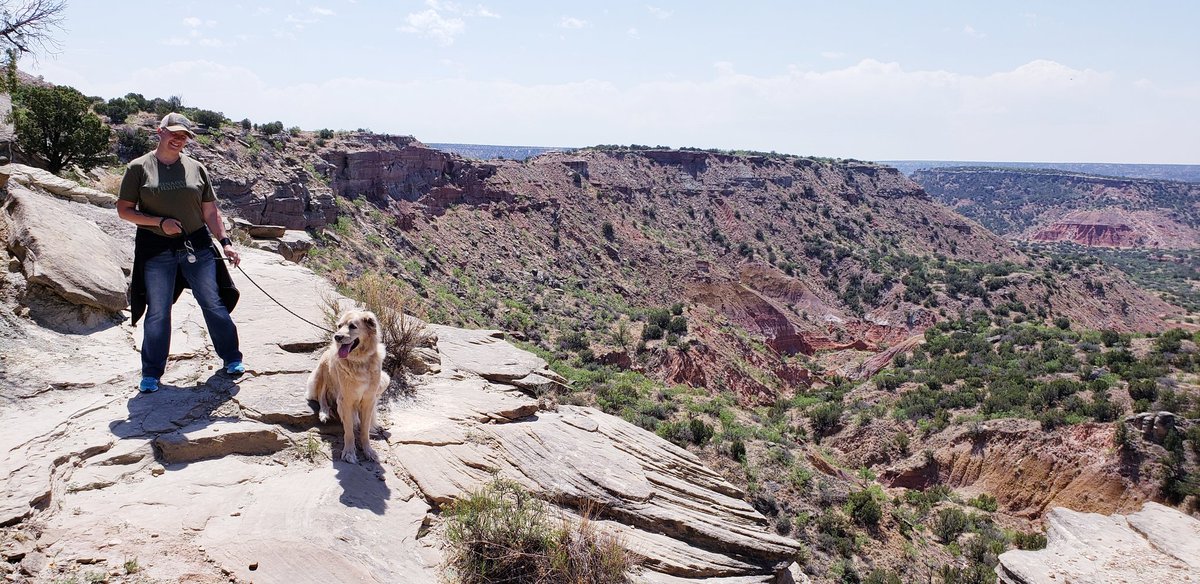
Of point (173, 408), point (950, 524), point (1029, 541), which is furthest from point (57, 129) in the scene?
point (1029, 541)

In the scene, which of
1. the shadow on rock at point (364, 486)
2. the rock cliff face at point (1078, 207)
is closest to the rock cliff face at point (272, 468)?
the shadow on rock at point (364, 486)

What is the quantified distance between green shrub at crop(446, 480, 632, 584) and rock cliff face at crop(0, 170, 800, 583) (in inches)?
9.0

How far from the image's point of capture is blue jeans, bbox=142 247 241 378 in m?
5.14

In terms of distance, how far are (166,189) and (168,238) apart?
1.39 ft

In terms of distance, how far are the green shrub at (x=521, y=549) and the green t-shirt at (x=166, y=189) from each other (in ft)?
10.3

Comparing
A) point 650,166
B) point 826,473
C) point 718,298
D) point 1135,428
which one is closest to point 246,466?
point 826,473

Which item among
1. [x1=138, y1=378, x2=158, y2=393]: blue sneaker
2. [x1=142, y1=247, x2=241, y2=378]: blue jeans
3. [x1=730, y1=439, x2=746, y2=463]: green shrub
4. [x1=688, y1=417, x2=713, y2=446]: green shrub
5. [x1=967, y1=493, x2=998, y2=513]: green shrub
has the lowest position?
[x1=967, y1=493, x2=998, y2=513]: green shrub

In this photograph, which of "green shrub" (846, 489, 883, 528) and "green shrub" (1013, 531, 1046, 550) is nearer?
"green shrub" (846, 489, 883, 528)

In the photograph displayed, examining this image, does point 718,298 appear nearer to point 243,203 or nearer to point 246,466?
point 243,203

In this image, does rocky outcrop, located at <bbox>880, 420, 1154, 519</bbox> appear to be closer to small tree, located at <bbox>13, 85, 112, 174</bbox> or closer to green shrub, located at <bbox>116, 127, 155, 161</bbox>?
small tree, located at <bbox>13, 85, 112, 174</bbox>

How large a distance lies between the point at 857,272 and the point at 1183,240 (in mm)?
90556

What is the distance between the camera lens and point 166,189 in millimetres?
5012

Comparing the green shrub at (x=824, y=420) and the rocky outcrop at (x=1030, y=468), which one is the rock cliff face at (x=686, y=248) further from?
the rocky outcrop at (x=1030, y=468)

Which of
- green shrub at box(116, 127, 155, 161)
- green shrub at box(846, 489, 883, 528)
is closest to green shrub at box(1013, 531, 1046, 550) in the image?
green shrub at box(846, 489, 883, 528)
